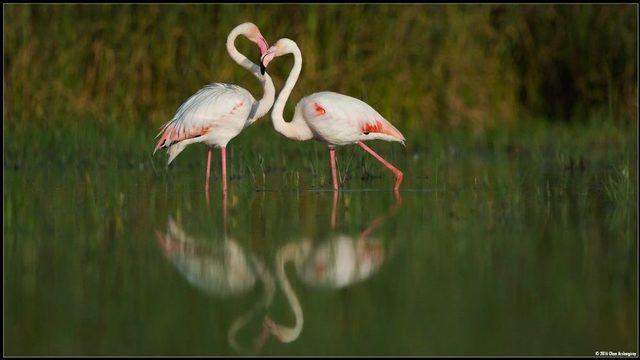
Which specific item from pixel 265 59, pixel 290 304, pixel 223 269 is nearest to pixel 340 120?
pixel 265 59

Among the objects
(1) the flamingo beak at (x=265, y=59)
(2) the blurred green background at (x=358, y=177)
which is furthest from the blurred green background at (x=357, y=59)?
(1) the flamingo beak at (x=265, y=59)

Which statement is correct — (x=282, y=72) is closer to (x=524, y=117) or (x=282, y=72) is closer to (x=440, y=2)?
(x=440, y=2)

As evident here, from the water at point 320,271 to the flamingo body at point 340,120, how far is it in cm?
62

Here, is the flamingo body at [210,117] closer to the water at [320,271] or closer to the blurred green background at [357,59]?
the water at [320,271]

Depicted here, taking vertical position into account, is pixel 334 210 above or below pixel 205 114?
below

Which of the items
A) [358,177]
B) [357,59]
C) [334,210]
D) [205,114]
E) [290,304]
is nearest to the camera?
[290,304]

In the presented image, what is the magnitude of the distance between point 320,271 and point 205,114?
401 cm

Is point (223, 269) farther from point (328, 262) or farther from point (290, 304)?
point (290, 304)

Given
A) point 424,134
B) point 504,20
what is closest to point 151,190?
point 424,134

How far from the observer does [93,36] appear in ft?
40.9

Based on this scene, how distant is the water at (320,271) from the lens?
4.17 m

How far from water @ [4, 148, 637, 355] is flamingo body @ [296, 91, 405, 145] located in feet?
2.02

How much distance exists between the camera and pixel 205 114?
919cm

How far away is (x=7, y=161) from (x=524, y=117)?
628 cm
